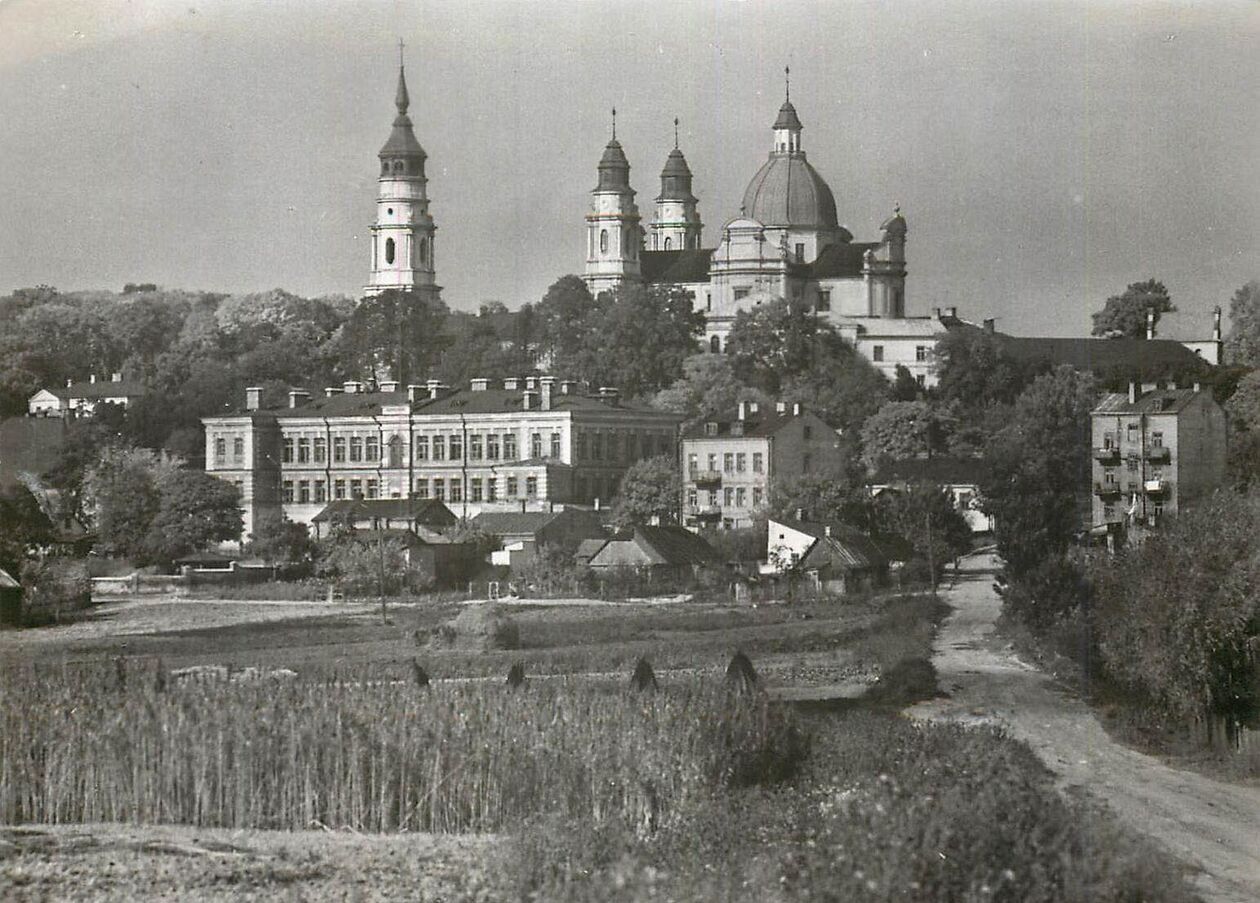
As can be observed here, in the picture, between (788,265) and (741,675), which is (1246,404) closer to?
(741,675)

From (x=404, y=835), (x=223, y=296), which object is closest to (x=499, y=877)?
(x=404, y=835)

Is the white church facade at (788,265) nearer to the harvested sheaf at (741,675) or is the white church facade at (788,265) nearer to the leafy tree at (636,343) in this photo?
the leafy tree at (636,343)

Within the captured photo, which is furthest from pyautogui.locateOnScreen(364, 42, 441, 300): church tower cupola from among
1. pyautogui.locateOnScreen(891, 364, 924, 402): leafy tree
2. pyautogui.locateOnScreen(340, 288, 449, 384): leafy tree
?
pyautogui.locateOnScreen(891, 364, 924, 402): leafy tree

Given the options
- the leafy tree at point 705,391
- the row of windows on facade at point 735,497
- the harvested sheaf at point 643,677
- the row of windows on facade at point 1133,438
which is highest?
the leafy tree at point 705,391

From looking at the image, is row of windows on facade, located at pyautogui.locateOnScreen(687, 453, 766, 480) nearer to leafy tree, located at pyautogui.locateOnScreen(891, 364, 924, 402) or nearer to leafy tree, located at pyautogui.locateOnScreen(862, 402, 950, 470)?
leafy tree, located at pyautogui.locateOnScreen(862, 402, 950, 470)

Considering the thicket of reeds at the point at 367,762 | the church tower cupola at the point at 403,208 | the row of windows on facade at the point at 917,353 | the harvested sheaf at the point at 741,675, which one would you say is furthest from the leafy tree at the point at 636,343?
the thicket of reeds at the point at 367,762

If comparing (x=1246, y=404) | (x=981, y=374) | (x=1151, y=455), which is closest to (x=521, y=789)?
(x=1151, y=455)

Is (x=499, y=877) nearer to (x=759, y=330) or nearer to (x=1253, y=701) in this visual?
(x=1253, y=701)
